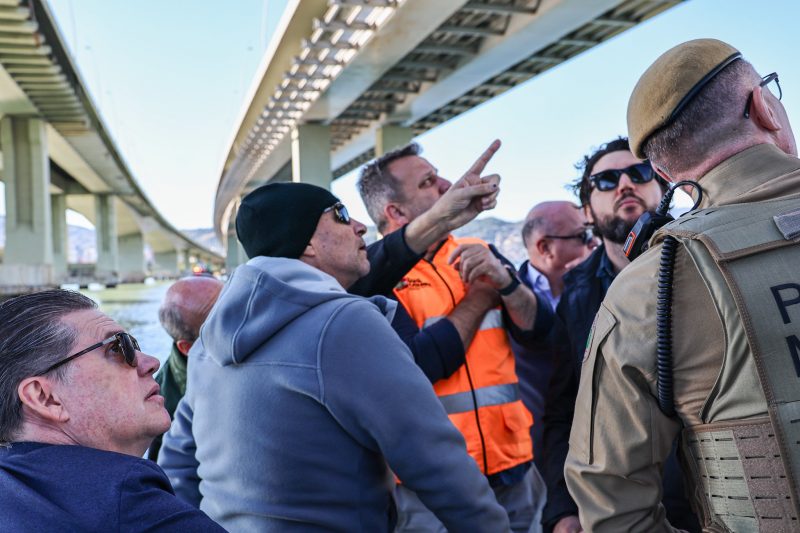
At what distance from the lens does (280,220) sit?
7.47 ft

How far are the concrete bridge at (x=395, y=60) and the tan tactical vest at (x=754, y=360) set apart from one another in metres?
13.0

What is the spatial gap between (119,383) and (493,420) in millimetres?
1506

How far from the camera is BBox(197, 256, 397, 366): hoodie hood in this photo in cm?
188

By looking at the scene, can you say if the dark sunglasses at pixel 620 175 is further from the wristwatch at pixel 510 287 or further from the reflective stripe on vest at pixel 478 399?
the reflective stripe on vest at pixel 478 399

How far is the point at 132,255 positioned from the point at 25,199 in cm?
4717

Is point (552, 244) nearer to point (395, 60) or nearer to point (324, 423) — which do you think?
point (324, 423)

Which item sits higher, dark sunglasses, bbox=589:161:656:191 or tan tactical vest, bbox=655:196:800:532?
dark sunglasses, bbox=589:161:656:191

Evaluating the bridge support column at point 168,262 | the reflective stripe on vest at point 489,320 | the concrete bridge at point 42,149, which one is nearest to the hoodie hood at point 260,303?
the reflective stripe on vest at point 489,320

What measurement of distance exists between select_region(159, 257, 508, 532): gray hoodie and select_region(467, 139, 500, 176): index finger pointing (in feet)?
3.16

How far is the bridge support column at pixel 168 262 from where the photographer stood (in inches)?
3546

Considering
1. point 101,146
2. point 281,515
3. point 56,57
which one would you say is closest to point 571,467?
point 281,515

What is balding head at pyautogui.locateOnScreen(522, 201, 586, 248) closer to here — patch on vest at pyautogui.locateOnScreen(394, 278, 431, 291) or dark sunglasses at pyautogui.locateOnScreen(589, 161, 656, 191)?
dark sunglasses at pyautogui.locateOnScreen(589, 161, 656, 191)

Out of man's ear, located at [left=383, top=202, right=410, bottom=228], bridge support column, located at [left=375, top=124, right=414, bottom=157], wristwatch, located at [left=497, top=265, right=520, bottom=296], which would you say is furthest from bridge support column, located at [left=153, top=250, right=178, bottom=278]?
wristwatch, located at [left=497, top=265, right=520, bottom=296]

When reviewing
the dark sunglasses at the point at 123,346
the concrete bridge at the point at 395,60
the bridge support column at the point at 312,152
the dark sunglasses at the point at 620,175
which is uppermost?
the concrete bridge at the point at 395,60
